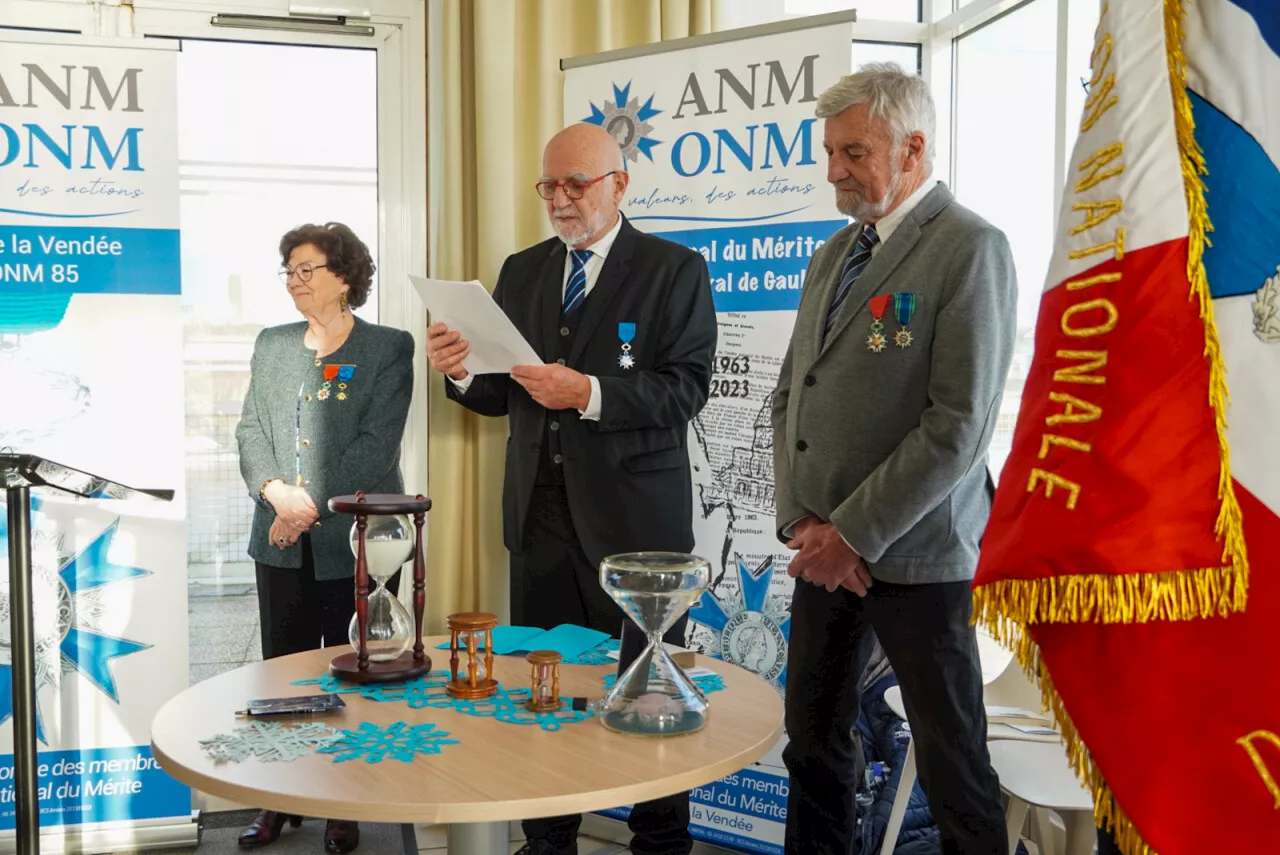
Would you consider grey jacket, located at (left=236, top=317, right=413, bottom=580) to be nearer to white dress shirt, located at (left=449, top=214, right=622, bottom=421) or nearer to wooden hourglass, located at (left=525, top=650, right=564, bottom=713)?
white dress shirt, located at (left=449, top=214, right=622, bottom=421)

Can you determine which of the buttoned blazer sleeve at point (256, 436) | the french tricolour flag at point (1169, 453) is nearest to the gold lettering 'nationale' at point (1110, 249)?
the french tricolour flag at point (1169, 453)

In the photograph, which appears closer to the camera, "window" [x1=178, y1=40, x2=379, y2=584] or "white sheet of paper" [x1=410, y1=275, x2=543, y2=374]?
"white sheet of paper" [x1=410, y1=275, x2=543, y2=374]

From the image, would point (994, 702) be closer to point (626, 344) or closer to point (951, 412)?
point (951, 412)

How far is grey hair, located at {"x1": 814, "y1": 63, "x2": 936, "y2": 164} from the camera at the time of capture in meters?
2.09

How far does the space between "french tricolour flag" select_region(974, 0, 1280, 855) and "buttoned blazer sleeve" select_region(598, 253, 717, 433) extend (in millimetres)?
1394

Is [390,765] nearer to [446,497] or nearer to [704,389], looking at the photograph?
[704,389]

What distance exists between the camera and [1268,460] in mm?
995

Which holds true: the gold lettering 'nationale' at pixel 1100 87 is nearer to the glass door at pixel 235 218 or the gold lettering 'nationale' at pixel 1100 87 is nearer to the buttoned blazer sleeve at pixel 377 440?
the buttoned blazer sleeve at pixel 377 440

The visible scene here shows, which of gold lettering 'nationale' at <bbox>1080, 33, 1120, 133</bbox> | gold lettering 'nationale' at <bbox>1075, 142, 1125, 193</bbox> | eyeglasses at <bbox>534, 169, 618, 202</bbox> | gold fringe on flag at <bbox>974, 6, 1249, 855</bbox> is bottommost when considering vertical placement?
gold fringe on flag at <bbox>974, 6, 1249, 855</bbox>

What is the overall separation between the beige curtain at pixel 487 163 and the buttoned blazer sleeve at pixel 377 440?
17cm

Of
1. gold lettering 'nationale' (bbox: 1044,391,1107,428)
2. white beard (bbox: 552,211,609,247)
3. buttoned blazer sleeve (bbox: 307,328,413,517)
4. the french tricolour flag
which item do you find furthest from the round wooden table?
buttoned blazer sleeve (bbox: 307,328,413,517)

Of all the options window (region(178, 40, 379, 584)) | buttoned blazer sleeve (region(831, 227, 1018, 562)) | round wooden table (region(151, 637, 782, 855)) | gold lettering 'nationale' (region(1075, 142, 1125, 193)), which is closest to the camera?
gold lettering 'nationale' (region(1075, 142, 1125, 193))

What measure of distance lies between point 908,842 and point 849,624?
2.75 ft

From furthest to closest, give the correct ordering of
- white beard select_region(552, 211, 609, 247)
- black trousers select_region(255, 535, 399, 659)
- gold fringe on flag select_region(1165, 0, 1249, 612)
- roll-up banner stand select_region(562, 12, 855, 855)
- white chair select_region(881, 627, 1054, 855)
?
black trousers select_region(255, 535, 399, 659) → roll-up banner stand select_region(562, 12, 855, 855) → white beard select_region(552, 211, 609, 247) → white chair select_region(881, 627, 1054, 855) → gold fringe on flag select_region(1165, 0, 1249, 612)
